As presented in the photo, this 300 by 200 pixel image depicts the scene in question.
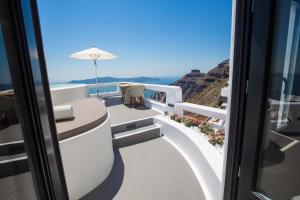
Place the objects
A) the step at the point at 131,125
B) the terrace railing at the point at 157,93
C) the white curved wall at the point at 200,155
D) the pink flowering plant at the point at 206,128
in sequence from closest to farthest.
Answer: the white curved wall at the point at 200,155
the pink flowering plant at the point at 206,128
the step at the point at 131,125
the terrace railing at the point at 157,93

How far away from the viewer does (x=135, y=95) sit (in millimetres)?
6242

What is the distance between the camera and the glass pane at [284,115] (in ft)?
2.89

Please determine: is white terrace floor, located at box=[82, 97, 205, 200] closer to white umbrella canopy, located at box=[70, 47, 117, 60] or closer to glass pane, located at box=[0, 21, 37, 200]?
glass pane, located at box=[0, 21, 37, 200]

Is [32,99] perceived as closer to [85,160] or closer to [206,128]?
[85,160]

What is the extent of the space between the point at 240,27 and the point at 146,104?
5.44 metres

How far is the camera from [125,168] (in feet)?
9.26

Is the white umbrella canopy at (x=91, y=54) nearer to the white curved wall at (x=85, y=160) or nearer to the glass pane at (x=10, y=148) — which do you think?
the white curved wall at (x=85, y=160)

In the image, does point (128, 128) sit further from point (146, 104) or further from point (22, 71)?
point (22, 71)

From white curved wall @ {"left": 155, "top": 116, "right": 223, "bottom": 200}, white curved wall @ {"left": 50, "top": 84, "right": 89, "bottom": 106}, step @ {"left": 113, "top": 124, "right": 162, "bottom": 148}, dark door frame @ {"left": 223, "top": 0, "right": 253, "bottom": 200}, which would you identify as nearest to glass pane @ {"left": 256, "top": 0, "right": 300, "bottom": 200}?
dark door frame @ {"left": 223, "top": 0, "right": 253, "bottom": 200}

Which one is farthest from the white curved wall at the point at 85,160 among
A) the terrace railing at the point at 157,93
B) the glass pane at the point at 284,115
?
the terrace railing at the point at 157,93

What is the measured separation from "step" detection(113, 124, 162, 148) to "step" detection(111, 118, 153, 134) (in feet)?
0.56

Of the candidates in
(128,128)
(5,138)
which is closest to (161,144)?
(128,128)

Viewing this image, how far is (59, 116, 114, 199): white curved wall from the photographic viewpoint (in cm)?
198

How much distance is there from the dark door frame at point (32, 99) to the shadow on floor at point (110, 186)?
1.49 m
